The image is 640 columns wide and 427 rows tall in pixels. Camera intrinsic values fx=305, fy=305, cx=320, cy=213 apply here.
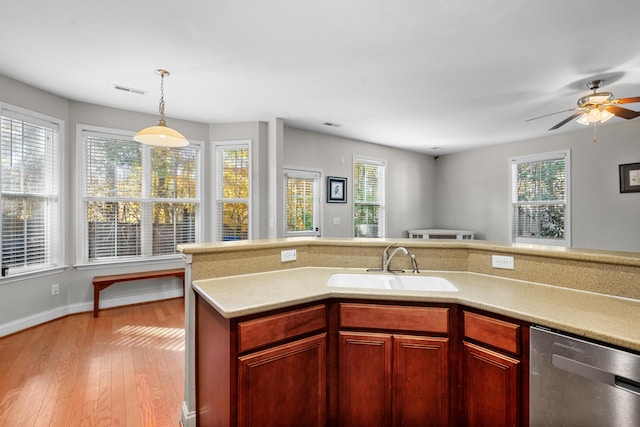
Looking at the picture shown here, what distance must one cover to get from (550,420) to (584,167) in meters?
5.07

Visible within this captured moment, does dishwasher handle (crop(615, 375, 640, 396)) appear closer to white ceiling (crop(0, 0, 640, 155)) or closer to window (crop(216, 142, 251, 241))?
white ceiling (crop(0, 0, 640, 155))

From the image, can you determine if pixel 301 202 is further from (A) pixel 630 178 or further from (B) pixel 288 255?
(A) pixel 630 178

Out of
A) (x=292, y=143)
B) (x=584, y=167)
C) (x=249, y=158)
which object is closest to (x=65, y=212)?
(x=249, y=158)

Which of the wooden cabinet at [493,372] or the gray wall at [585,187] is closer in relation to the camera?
the wooden cabinet at [493,372]

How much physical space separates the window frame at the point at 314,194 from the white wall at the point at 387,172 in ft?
0.31

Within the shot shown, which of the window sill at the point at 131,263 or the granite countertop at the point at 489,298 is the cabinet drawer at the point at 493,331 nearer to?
the granite countertop at the point at 489,298

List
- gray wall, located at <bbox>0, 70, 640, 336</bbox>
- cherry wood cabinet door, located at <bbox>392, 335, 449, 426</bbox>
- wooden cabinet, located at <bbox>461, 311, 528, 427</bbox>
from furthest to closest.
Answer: gray wall, located at <bbox>0, 70, 640, 336</bbox> → cherry wood cabinet door, located at <bbox>392, 335, 449, 426</bbox> → wooden cabinet, located at <bbox>461, 311, 528, 427</bbox>

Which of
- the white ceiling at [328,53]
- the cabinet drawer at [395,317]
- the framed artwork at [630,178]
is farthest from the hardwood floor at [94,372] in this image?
the framed artwork at [630,178]

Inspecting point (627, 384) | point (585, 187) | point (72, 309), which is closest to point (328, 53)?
point (627, 384)

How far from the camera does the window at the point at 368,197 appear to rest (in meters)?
5.74

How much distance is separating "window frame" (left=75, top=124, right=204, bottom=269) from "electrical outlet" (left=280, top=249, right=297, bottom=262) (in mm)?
2886

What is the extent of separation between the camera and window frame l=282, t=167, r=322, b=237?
477 cm

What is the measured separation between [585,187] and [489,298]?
4.77 m

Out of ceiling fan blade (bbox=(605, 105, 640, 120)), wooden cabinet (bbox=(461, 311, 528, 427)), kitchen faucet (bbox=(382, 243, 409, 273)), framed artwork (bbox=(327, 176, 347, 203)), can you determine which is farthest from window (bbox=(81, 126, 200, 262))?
ceiling fan blade (bbox=(605, 105, 640, 120))
